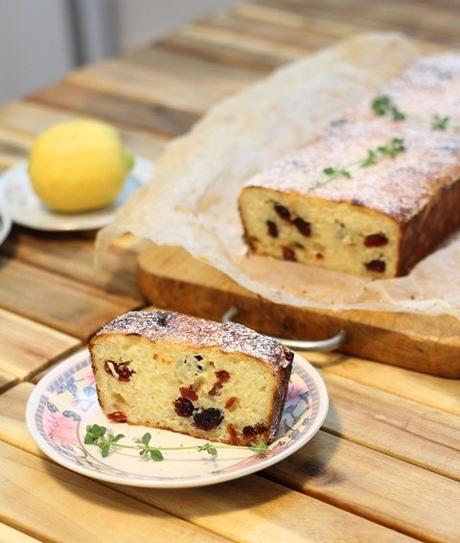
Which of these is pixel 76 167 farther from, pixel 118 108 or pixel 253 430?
pixel 253 430

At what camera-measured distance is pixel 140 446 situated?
1495 mm

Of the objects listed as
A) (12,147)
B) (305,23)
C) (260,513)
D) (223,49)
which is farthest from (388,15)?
(260,513)

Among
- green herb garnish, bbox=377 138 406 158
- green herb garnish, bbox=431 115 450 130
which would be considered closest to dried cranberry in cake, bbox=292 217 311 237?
green herb garnish, bbox=377 138 406 158

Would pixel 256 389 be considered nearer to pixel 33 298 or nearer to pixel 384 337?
pixel 384 337

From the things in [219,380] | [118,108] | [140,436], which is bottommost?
[118,108]

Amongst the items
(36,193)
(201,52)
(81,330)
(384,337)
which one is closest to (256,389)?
(384,337)

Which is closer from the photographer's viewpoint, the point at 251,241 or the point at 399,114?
the point at 251,241

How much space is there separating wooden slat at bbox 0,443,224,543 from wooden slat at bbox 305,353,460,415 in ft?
1.52

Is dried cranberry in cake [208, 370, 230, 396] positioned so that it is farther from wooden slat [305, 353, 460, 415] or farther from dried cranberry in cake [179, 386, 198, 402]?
wooden slat [305, 353, 460, 415]

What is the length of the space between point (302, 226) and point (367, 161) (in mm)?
195

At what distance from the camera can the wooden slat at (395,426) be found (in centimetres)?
153

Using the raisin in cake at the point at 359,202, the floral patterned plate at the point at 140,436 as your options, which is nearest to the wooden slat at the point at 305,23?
the raisin in cake at the point at 359,202

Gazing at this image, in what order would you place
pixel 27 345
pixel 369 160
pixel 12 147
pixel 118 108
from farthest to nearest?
pixel 118 108 < pixel 12 147 < pixel 369 160 < pixel 27 345

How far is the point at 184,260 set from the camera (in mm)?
2014
